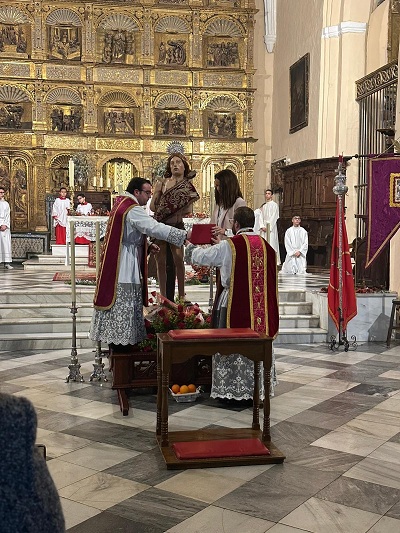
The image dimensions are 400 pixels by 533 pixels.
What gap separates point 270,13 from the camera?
2028 cm

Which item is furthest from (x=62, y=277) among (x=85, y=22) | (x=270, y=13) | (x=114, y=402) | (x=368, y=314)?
(x=270, y=13)

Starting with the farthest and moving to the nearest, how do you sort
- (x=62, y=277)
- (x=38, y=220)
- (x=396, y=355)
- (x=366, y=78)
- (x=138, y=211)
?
1. (x=38, y=220)
2. (x=366, y=78)
3. (x=62, y=277)
4. (x=396, y=355)
5. (x=138, y=211)

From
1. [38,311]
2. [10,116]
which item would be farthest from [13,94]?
[38,311]

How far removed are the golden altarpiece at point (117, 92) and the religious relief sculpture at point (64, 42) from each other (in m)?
0.03

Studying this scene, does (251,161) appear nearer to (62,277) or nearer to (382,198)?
(62,277)

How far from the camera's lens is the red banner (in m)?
8.49

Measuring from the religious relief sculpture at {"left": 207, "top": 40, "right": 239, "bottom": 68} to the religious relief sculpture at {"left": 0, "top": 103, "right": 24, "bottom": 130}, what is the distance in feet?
19.5

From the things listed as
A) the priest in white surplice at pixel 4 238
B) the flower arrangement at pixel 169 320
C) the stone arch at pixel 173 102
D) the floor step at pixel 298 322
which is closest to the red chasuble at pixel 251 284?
the flower arrangement at pixel 169 320

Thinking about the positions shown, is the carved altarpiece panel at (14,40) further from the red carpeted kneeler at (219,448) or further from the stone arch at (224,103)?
the red carpeted kneeler at (219,448)

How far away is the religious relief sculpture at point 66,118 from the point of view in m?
19.5

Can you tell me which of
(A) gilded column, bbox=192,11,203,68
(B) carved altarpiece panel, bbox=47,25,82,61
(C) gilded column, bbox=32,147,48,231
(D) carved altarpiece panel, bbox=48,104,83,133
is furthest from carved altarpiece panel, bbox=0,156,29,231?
(A) gilded column, bbox=192,11,203,68

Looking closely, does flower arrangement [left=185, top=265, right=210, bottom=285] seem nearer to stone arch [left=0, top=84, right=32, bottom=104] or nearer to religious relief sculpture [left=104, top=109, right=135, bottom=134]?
religious relief sculpture [left=104, top=109, right=135, bottom=134]

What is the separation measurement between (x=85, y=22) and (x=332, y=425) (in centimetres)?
1729

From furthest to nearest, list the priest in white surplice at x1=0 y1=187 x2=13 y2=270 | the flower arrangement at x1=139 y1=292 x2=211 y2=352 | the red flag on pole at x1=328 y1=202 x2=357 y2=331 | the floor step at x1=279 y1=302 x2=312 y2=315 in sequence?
1. the priest in white surplice at x1=0 y1=187 x2=13 y2=270
2. the floor step at x1=279 y1=302 x2=312 y2=315
3. the red flag on pole at x1=328 y1=202 x2=357 y2=331
4. the flower arrangement at x1=139 y1=292 x2=211 y2=352
